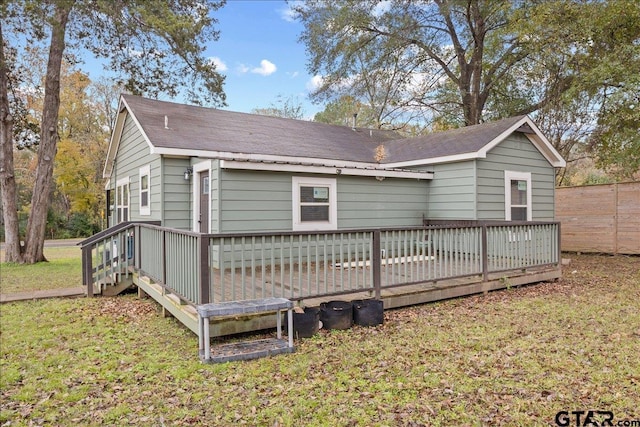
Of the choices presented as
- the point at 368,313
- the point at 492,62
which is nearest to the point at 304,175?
the point at 368,313

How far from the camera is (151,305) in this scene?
6676mm

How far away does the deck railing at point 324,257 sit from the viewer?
452cm

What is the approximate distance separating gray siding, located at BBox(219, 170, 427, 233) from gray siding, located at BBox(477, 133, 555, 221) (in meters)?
1.58

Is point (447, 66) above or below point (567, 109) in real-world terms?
above

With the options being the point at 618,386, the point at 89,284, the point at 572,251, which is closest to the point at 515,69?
the point at 572,251

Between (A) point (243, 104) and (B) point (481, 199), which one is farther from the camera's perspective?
(A) point (243, 104)

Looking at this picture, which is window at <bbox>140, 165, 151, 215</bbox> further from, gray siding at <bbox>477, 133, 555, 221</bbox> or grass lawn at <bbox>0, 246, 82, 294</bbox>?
gray siding at <bbox>477, 133, 555, 221</bbox>

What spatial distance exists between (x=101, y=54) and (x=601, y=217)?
16405mm

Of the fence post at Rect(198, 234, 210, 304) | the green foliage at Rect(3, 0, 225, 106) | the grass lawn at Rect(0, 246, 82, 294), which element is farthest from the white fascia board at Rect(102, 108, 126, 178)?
the fence post at Rect(198, 234, 210, 304)

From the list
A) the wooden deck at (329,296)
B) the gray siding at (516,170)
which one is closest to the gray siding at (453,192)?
Answer: the gray siding at (516,170)

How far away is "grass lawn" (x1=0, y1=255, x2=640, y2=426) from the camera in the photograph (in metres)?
2.92

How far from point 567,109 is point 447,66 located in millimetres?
5099

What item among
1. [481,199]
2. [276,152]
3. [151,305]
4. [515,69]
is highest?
[515,69]

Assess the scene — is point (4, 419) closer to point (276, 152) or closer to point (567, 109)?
Answer: point (276, 152)
